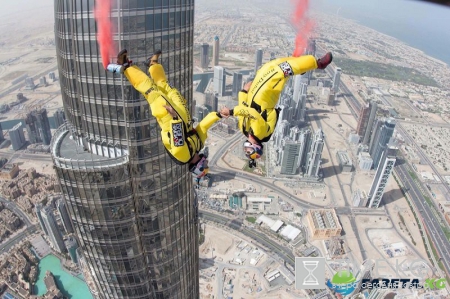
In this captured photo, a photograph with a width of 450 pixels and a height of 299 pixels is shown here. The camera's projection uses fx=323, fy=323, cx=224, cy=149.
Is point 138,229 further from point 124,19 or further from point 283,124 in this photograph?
point 283,124

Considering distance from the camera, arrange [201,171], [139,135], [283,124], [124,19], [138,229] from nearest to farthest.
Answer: [201,171], [124,19], [139,135], [138,229], [283,124]

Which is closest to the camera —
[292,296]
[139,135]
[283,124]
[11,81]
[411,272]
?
[139,135]

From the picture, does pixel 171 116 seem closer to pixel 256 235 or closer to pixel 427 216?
pixel 256 235

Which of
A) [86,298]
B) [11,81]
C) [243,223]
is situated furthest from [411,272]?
[11,81]

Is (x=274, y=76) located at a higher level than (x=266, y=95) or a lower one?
higher

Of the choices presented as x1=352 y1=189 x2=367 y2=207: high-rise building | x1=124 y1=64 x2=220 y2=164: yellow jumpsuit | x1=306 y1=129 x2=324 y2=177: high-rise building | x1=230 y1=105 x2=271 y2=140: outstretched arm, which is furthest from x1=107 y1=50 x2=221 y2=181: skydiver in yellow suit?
x1=352 y1=189 x2=367 y2=207: high-rise building

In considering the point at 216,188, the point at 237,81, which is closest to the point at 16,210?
the point at 216,188

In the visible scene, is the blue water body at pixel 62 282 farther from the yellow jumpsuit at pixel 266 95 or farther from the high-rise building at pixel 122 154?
the yellow jumpsuit at pixel 266 95
